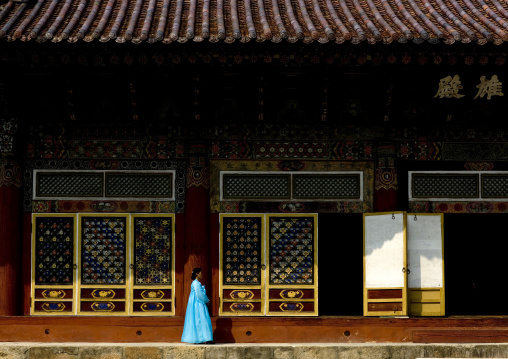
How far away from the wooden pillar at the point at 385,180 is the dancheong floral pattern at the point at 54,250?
5203 mm

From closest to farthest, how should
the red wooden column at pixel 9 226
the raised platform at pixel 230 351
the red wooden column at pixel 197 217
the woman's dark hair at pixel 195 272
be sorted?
→ the raised platform at pixel 230 351, the woman's dark hair at pixel 195 272, the red wooden column at pixel 9 226, the red wooden column at pixel 197 217

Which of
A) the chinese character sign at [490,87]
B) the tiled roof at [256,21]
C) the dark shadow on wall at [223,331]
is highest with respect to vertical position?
the tiled roof at [256,21]

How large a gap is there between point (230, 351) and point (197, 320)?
739 mm

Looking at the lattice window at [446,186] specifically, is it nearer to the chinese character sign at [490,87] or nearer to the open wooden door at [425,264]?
the open wooden door at [425,264]

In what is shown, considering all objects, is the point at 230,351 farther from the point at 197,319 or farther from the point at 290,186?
the point at 290,186

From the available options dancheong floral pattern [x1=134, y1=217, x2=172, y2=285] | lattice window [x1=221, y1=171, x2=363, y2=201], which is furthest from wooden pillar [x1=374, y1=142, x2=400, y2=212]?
dancheong floral pattern [x1=134, y1=217, x2=172, y2=285]

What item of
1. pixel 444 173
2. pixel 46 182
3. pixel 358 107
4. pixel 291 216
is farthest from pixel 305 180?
pixel 46 182

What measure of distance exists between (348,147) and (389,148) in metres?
0.70

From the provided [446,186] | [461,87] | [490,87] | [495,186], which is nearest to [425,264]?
[446,186]

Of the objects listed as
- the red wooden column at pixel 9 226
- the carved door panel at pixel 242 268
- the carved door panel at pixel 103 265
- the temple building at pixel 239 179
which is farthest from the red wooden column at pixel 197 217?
the red wooden column at pixel 9 226

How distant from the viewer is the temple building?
11.0 m

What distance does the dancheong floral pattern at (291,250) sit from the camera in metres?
11.7

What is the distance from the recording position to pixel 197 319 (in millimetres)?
10781

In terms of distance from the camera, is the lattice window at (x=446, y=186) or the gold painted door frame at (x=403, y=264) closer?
the gold painted door frame at (x=403, y=264)
